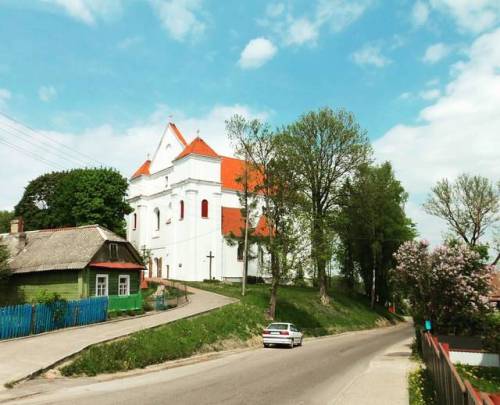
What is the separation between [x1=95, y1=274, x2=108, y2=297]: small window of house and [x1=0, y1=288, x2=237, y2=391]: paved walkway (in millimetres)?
3771

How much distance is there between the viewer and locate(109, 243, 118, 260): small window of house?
109 ft

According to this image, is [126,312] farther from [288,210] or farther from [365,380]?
[365,380]

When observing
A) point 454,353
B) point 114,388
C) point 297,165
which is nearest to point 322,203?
point 297,165

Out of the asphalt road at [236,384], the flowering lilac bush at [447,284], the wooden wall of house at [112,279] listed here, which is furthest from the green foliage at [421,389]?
the wooden wall of house at [112,279]

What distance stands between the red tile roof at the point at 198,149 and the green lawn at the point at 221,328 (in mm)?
15970

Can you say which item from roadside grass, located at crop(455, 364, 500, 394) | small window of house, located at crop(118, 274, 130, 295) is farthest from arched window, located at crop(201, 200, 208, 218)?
roadside grass, located at crop(455, 364, 500, 394)

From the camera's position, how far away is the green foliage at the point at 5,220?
88494 millimetres

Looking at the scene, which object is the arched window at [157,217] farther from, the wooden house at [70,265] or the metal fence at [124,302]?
the metal fence at [124,302]

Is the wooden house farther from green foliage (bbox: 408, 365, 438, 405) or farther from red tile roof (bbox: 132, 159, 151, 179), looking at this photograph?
red tile roof (bbox: 132, 159, 151, 179)

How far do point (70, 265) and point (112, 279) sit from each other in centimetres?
326

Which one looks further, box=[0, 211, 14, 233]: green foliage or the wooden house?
box=[0, 211, 14, 233]: green foliage

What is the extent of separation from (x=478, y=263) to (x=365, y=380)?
11.0 metres

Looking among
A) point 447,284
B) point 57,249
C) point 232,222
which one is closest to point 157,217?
point 232,222

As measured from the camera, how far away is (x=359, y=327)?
47312 millimetres
